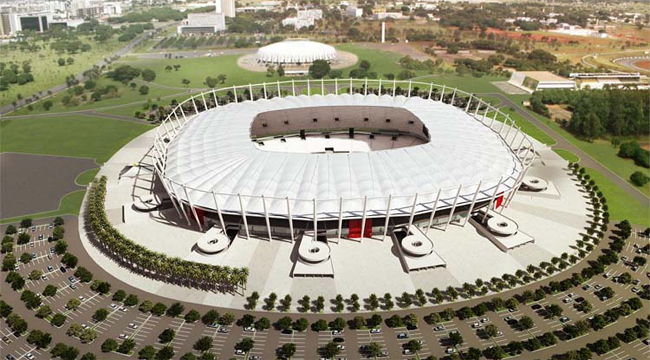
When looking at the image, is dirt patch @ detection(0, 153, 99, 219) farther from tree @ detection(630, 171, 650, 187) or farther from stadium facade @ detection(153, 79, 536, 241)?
tree @ detection(630, 171, 650, 187)

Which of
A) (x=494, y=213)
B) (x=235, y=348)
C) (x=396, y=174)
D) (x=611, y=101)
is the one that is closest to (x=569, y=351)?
(x=494, y=213)

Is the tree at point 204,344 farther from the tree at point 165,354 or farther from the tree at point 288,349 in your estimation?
the tree at point 288,349

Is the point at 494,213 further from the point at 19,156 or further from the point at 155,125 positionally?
the point at 19,156

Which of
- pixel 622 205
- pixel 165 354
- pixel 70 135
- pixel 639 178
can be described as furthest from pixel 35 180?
pixel 639 178

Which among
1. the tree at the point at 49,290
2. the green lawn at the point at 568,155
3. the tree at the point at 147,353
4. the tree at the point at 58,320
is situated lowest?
the tree at the point at 147,353

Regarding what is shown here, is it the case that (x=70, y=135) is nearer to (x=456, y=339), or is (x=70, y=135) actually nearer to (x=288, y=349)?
(x=288, y=349)

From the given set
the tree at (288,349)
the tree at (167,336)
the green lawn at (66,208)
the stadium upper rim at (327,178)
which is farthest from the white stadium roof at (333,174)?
the green lawn at (66,208)
